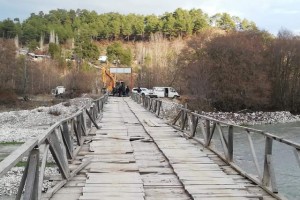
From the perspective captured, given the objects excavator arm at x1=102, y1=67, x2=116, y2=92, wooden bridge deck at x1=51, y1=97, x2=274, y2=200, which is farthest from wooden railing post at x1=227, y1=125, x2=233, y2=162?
excavator arm at x1=102, y1=67, x2=116, y2=92

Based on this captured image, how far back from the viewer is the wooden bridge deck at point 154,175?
7.21 m

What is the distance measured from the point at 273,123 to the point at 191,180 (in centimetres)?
4327

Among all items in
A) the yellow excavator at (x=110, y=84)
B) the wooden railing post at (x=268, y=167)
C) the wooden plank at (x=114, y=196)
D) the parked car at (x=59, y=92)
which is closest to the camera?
the wooden plank at (x=114, y=196)

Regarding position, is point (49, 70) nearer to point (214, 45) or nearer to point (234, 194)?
point (214, 45)

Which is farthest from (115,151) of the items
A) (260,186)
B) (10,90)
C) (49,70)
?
(49,70)

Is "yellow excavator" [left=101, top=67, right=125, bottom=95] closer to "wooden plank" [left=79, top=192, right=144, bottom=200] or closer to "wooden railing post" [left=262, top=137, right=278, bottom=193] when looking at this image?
"wooden railing post" [left=262, top=137, right=278, bottom=193]

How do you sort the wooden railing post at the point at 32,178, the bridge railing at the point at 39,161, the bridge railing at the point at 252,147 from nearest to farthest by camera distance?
the bridge railing at the point at 39,161
the wooden railing post at the point at 32,178
the bridge railing at the point at 252,147

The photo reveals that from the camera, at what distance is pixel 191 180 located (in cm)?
819

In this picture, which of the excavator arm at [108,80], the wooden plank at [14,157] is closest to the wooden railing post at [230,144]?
the wooden plank at [14,157]

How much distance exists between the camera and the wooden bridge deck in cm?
721

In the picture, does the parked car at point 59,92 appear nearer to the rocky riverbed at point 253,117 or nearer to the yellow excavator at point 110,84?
the yellow excavator at point 110,84

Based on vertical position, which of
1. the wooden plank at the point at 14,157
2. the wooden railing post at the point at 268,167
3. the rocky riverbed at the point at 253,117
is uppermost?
the wooden plank at the point at 14,157

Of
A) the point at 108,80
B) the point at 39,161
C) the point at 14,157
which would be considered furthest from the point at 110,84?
the point at 14,157

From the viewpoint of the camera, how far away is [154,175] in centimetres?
873
